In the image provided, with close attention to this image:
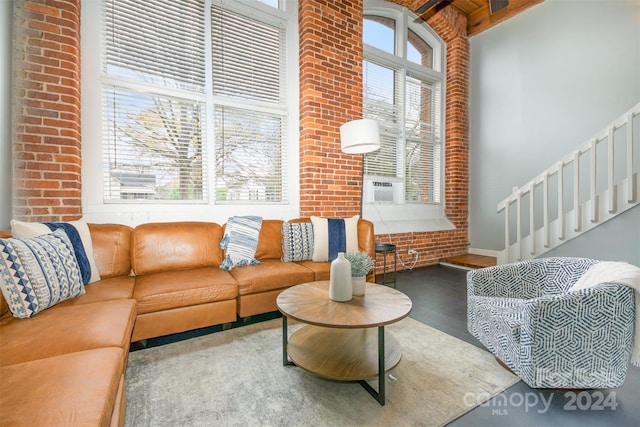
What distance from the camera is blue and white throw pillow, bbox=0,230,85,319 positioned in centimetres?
145

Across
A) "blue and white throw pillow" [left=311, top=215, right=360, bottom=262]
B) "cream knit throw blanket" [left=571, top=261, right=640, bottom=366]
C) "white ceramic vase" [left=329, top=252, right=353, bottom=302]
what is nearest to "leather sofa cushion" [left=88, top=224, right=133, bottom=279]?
"blue and white throw pillow" [left=311, top=215, right=360, bottom=262]

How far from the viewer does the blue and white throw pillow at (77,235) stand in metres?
1.78

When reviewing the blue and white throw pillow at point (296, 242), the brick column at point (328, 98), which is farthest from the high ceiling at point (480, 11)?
the blue and white throw pillow at point (296, 242)

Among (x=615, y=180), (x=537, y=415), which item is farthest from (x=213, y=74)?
(x=615, y=180)

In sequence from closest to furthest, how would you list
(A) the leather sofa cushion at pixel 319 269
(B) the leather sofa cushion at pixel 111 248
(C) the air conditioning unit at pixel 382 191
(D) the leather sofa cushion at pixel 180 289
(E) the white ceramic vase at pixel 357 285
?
1. (E) the white ceramic vase at pixel 357 285
2. (D) the leather sofa cushion at pixel 180 289
3. (B) the leather sofa cushion at pixel 111 248
4. (A) the leather sofa cushion at pixel 319 269
5. (C) the air conditioning unit at pixel 382 191

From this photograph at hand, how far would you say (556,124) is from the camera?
167 inches

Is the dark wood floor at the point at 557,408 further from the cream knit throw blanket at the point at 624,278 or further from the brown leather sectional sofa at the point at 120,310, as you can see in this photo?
the brown leather sectional sofa at the point at 120,310

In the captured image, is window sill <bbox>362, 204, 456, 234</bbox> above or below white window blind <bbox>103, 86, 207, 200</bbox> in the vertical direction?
below

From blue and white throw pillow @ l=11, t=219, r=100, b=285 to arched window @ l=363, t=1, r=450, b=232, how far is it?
317cm

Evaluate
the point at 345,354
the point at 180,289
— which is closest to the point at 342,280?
the point at 345,354

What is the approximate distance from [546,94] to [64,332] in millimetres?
6110

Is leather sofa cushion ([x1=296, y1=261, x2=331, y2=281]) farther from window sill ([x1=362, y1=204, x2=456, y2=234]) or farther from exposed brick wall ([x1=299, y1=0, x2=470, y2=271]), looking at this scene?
window sill ([x1=362, y1=204, x2=456, y2=234])

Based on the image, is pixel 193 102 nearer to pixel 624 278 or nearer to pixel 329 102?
pixel 329 102

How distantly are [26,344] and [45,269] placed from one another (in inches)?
21.0
